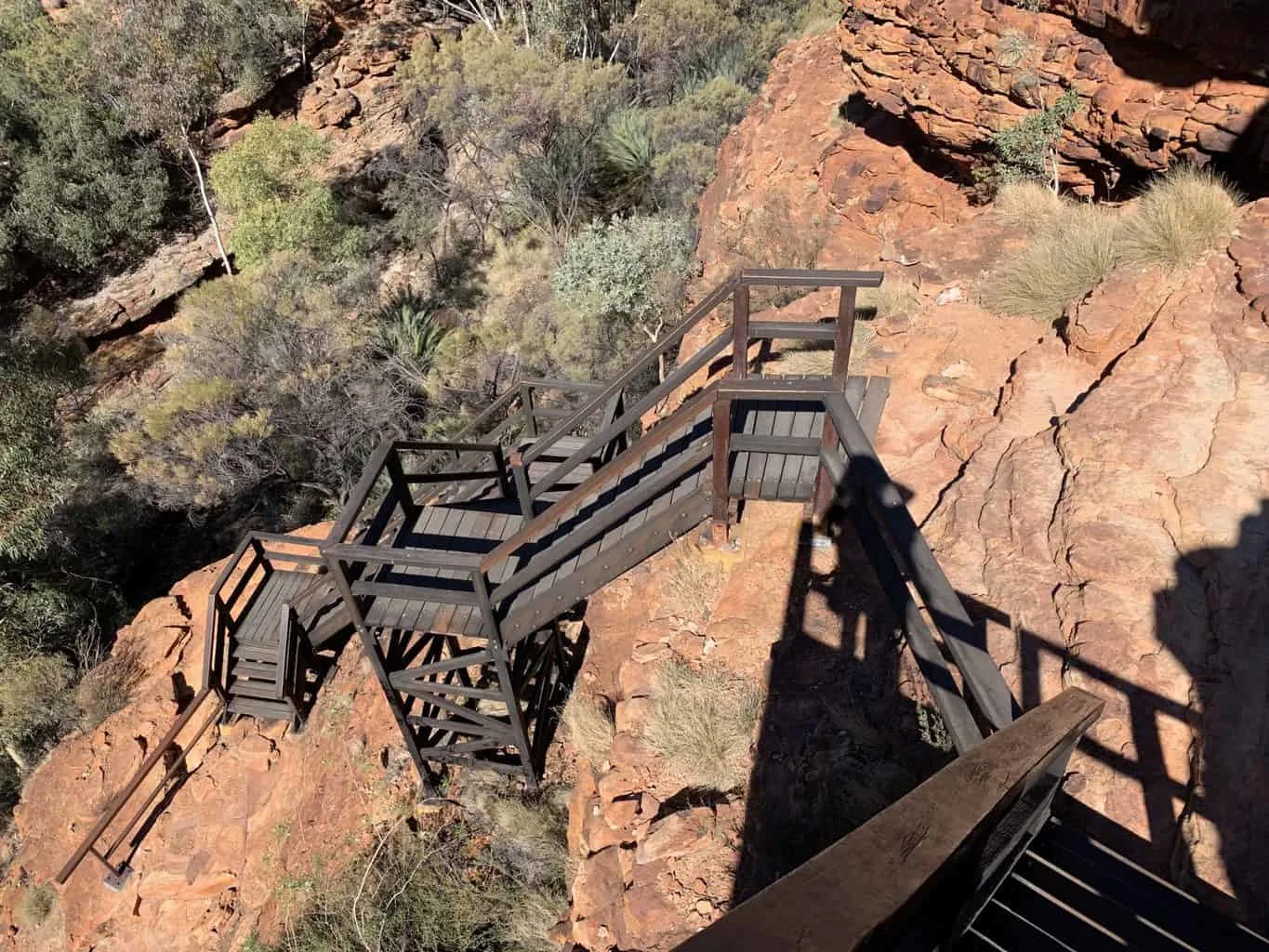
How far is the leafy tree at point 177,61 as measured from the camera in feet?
58.9

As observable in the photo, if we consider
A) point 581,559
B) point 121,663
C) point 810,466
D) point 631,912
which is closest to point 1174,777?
point 810,466

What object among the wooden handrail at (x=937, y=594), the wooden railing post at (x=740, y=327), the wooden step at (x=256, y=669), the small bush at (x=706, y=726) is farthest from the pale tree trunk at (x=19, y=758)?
the wooden handrail at (x=937, y=594)

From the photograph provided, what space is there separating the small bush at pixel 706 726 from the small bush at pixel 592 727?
77cm

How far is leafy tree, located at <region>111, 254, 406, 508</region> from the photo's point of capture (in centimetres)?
1177

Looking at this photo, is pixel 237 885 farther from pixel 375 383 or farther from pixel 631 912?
pixel 375 383

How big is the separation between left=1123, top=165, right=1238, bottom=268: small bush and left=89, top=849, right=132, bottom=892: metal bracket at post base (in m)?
9.30

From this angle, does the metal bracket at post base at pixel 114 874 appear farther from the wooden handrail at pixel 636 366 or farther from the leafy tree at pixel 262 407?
the leafy tree at pixel 262 407

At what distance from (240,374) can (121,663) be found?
6179 millimetres

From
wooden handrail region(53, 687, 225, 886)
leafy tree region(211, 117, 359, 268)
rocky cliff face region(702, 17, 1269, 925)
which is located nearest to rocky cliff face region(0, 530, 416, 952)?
wooden handrail region(53, 687, 225, 886)

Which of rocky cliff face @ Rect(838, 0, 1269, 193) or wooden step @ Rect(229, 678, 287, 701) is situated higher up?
rocky cliff face @ Rect(838, 0, 1269, 193)

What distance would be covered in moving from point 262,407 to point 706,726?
36.3 feet

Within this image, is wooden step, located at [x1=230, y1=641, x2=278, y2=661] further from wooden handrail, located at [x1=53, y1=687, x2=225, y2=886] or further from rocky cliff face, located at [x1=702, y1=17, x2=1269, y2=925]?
rocky cliff face, located at [x1=702, y1=17, x2=1269, y2=925]

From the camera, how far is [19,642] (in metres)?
9.46

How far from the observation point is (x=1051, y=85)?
6762mm
